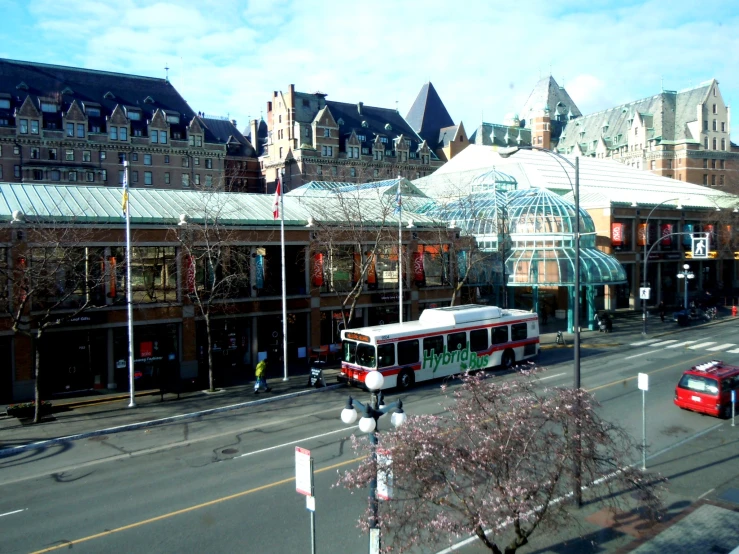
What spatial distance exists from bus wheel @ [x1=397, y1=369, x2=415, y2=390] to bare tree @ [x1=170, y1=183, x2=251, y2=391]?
7781mm

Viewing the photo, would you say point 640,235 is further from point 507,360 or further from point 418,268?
point 507,360

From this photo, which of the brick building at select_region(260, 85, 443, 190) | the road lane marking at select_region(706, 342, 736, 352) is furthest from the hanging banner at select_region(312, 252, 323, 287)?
the brick building at select_region(260, 85, 443, 190)

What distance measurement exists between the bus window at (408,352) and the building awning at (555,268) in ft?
57.5

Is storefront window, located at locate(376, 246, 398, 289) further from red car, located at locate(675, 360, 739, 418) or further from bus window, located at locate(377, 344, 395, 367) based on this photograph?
red car, located at locate(675, 360, 739, 418)

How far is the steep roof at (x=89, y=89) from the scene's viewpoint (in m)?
68.6

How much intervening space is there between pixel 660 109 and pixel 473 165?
173ft

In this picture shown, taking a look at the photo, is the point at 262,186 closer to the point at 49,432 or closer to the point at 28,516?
the point at 49,432

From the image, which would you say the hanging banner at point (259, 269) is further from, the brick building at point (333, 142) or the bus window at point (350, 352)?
the brick building at point (333, 142)

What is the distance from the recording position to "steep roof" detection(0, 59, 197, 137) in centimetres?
6862

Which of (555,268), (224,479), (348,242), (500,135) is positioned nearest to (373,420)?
(224,479)

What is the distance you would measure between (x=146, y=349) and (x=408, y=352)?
466 inches

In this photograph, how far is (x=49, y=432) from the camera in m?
19.9

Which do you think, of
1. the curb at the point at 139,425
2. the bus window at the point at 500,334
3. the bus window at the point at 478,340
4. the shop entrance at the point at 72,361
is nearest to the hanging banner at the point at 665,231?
the bus window at the point at 500,334

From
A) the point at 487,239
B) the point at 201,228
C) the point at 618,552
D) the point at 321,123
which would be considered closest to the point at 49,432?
the point at 201,228
